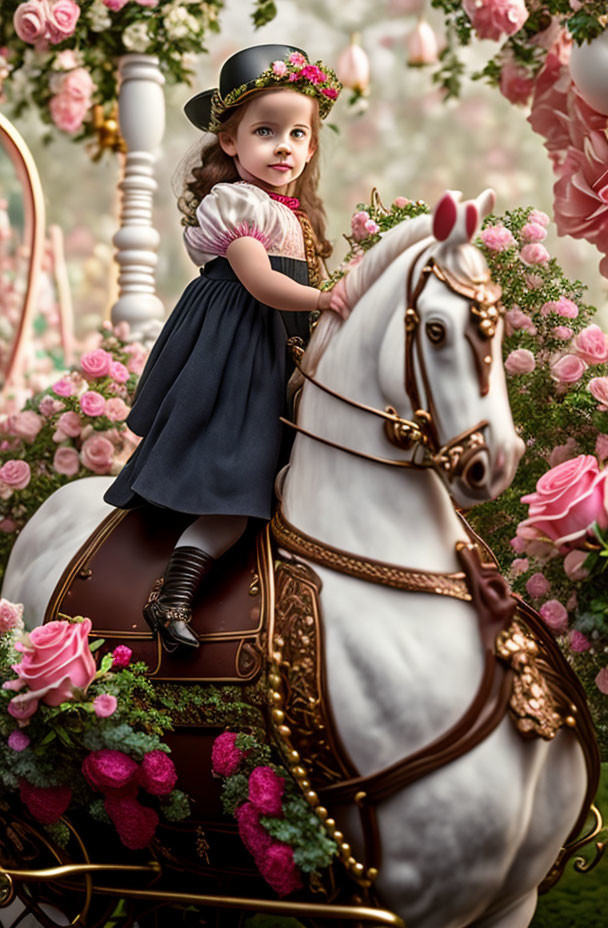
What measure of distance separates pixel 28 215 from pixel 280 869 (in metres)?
2.71

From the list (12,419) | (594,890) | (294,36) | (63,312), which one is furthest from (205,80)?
(594,890)

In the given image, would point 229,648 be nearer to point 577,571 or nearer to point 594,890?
point 577,571

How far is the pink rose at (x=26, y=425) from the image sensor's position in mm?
3146

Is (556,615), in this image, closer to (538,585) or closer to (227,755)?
(538,585)

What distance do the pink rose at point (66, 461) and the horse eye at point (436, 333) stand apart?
1591 mm

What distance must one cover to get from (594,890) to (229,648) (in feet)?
4.88

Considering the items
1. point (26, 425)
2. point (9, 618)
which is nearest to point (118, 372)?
point (26, 425)

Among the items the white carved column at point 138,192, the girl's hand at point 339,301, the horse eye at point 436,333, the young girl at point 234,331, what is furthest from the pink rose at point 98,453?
the horse eye at point 436,333

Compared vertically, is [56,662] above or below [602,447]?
below

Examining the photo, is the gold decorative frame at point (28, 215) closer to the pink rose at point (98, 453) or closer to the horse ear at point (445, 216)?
the pink rose at point (98, 453)

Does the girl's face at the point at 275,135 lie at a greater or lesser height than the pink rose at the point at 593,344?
greater

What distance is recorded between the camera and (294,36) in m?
6.04

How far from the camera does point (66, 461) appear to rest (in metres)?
3.11

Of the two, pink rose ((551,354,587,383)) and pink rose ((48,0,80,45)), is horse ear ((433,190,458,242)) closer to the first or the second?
pink rose ((551,354,587,383))
